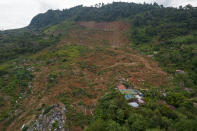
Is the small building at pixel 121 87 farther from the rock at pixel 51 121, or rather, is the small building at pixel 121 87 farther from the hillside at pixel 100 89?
the rock at pixel 51 121

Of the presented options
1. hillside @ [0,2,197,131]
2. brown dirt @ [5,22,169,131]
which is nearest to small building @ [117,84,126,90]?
hillside @ [0,2,197,131]

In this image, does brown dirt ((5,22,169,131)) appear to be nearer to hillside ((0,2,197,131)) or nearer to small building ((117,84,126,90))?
hillside ((0,2,197,131))

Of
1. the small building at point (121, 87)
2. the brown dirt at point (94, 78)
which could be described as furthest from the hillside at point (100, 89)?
the small building at point (121, 87)

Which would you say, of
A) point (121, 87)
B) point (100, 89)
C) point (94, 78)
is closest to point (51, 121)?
point (100, 89)

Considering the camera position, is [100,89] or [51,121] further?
[100,89]

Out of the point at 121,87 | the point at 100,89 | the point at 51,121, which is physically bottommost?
→ the point at 51,121

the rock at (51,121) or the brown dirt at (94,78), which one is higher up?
the brown dirt at (94,78)

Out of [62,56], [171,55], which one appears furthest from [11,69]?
[171,55]

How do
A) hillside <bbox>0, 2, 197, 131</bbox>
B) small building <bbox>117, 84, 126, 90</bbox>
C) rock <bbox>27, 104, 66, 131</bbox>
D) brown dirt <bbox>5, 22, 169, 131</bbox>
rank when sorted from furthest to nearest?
small building <bbox>117, 84, 126, 90</bbox> → brown dirt <bbox>5, 22, 169, 131</bbox> → rock <bbox>27, 104, 66, 131</bbox> → hillside <bbox>0, 2, 197, 131</bbox>

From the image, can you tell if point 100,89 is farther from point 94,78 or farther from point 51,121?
point 51,121

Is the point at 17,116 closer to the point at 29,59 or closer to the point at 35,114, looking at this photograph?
the point at 35,114

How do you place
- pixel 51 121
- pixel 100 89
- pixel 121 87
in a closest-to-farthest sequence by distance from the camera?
pixel 51 121, pixel 121 87, pixel 100 89
